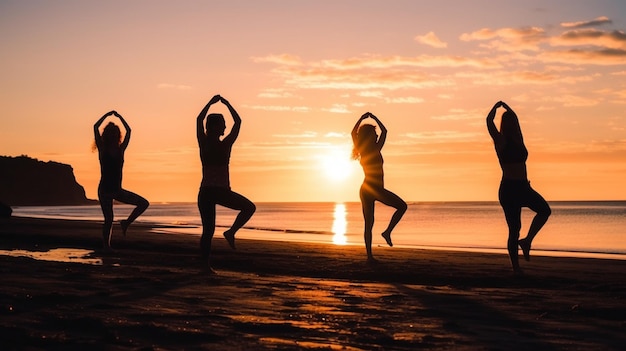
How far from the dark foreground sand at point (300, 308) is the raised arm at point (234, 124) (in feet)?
6.42

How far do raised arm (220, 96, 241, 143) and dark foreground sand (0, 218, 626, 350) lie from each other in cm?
196

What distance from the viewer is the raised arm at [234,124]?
10.7 m

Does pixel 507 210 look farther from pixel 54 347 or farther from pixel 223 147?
pixel 54 347

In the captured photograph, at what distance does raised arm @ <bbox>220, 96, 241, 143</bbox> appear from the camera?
10.7 metres

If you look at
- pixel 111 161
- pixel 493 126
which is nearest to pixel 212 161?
pixel 111 161

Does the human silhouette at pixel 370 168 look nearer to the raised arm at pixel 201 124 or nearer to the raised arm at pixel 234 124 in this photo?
the raised arm at pixel 234 124

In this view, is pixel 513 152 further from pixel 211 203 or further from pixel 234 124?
pixel 211 203

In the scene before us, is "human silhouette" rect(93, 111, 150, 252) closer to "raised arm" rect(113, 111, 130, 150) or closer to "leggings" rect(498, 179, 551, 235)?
"raised arm" rect(113, 111, 130, 150)

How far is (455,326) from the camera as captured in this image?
20.7 ft

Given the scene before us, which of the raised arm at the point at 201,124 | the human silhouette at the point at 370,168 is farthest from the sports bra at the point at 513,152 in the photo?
the raised arm at the point at 201,124

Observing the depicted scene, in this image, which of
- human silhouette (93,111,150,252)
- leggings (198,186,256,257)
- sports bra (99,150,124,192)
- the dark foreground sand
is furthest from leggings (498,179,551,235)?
sports bra (99,150,124,192)

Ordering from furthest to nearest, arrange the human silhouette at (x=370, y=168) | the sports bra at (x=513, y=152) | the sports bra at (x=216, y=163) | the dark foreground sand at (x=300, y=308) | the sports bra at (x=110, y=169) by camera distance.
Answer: the sports bra at (x=110, y=169), the human silhouette at (x=370, y=168), the sports bra at (x=513, y=152), the sports bra at (x=216, y=163), the dark foreground sand at (x=300, y=308)

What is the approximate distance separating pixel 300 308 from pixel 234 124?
4252mm

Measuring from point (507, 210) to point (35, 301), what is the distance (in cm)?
700
